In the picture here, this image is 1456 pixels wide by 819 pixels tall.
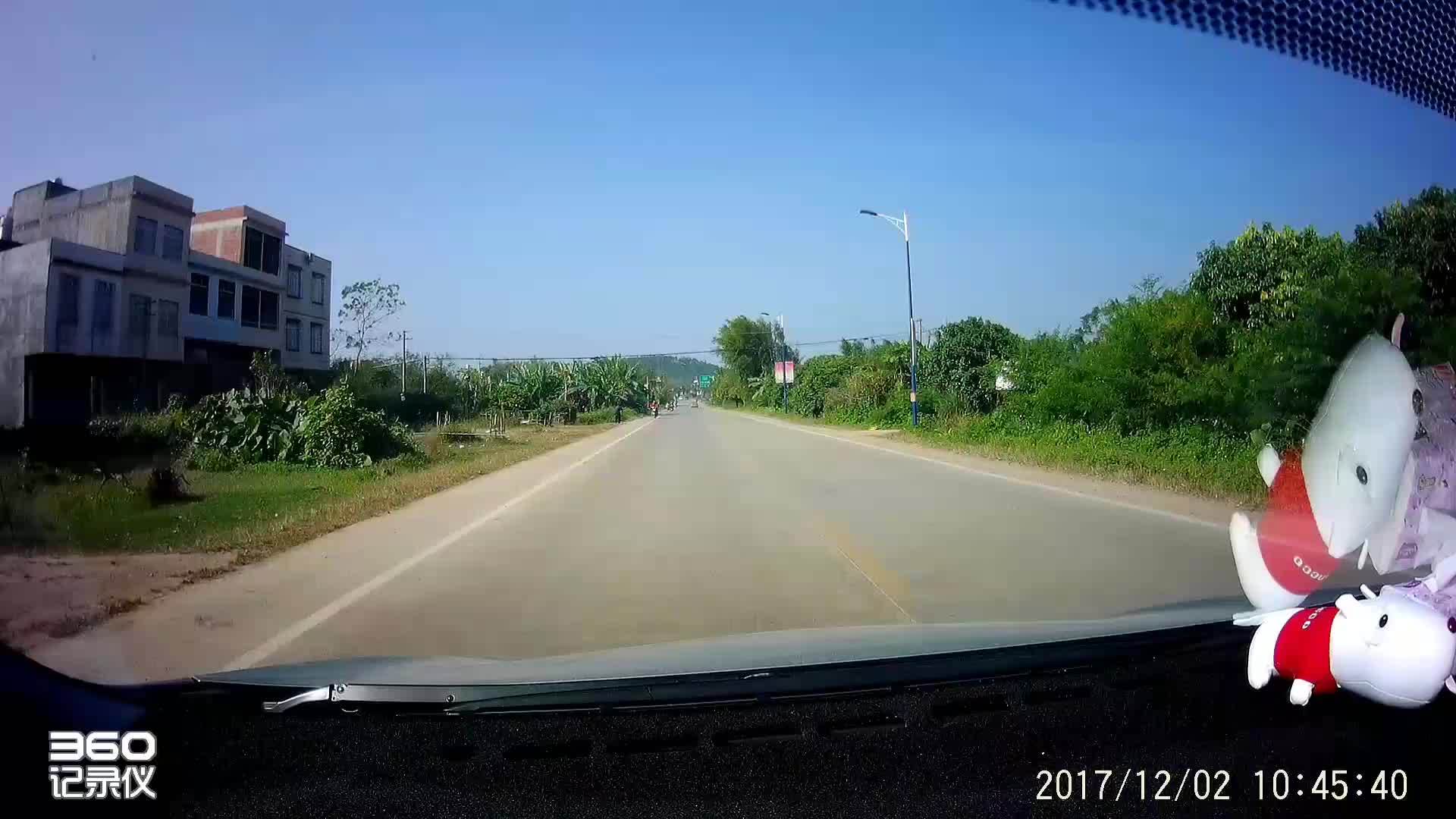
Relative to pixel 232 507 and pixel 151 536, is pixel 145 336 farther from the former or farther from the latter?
pixel 232 507

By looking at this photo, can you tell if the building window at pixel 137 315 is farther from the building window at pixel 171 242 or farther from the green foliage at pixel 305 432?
the green foliage at pixel 305 432

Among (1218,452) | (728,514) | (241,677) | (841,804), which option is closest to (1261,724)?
(841,804)

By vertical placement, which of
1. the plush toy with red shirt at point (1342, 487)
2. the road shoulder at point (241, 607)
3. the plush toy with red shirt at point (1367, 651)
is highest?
the plush toy with red shirt at point (1342, 487)

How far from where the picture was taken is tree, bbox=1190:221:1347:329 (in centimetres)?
948

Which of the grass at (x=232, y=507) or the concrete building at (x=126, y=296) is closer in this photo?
the concrete building at (x=126, y=296)

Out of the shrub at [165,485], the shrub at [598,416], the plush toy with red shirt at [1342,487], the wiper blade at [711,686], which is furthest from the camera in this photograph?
the shrub at [598,416]

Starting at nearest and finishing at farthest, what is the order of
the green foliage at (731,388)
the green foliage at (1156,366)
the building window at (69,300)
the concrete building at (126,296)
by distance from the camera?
the concrete building at (126,296) < the building window at (69,300) < the green foliage at (1156,366) < the green foliage at (731,388)

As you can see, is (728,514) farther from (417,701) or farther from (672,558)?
(417,701)

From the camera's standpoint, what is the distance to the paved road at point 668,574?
5.52 m

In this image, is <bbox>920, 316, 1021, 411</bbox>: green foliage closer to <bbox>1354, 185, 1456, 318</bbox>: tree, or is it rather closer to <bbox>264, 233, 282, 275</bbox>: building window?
<bbox>1354, 185, 1456, 318</bbox>: tree

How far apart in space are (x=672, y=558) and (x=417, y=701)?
202 inches

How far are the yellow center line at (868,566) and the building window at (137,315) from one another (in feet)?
16.8

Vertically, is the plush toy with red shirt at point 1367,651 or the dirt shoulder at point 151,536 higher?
the plush toy with red shirt at point 1367,651

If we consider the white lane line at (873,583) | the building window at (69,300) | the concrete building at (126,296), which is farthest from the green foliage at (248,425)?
the white lane line at (873,583)
